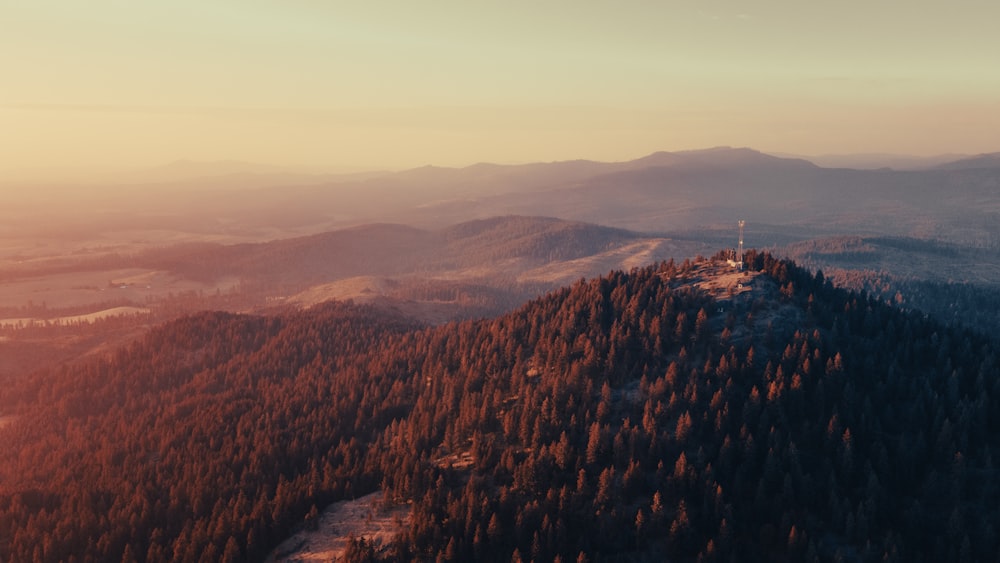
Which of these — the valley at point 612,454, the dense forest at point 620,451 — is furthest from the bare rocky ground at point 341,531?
the dense forest at point 620,451

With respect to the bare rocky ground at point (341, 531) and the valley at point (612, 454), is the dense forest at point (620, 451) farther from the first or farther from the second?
the bare rocky ground at point (341, 531)

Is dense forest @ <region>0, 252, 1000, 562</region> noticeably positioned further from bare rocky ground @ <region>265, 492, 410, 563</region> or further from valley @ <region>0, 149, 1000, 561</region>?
bare rocky ground @ <region>265, 492, 410, 563</region>

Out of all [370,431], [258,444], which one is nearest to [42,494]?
[258,444]

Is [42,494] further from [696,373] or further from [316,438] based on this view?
[696,373]

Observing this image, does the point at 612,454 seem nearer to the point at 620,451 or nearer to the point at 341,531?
the point at 620,451

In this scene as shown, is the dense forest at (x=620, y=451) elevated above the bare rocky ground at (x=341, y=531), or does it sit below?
above

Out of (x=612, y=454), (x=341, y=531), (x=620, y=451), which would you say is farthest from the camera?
(x=341, y=531)

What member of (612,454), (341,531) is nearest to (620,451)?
(612,454)

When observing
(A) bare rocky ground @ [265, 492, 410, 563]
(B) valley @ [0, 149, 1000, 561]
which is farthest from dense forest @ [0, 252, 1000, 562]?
(A) bare rocky ground @ [265, 492, 410, 563]
